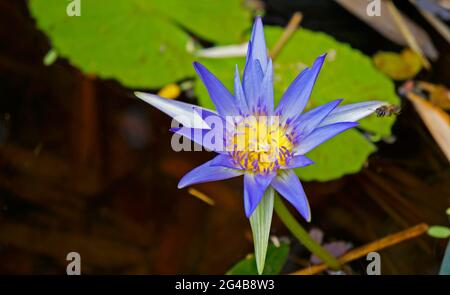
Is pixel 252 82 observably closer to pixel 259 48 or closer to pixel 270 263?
pixel 259 48

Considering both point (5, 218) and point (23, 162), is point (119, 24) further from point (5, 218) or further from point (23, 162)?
point (5, 218)

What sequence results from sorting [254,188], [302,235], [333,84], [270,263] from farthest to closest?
[333,84] → [270,263] → [302,235] → [254,188]

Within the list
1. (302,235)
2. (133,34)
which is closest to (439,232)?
(302,235)

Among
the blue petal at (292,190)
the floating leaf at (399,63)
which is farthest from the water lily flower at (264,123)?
the floating leaf at (399,63)

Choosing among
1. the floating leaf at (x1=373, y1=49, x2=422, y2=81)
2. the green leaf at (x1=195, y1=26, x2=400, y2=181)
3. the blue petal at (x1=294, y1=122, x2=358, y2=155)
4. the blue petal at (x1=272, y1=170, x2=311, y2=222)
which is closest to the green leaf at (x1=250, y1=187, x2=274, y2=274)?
the blue petal at (x1=272, y1=170, x2=311, y2=222)

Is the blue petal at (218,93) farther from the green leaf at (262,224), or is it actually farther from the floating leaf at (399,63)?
the floating leaf at (399,63)

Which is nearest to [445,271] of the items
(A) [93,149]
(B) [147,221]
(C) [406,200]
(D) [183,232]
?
(C) [406,200]

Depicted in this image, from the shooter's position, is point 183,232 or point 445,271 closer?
point 445,271
